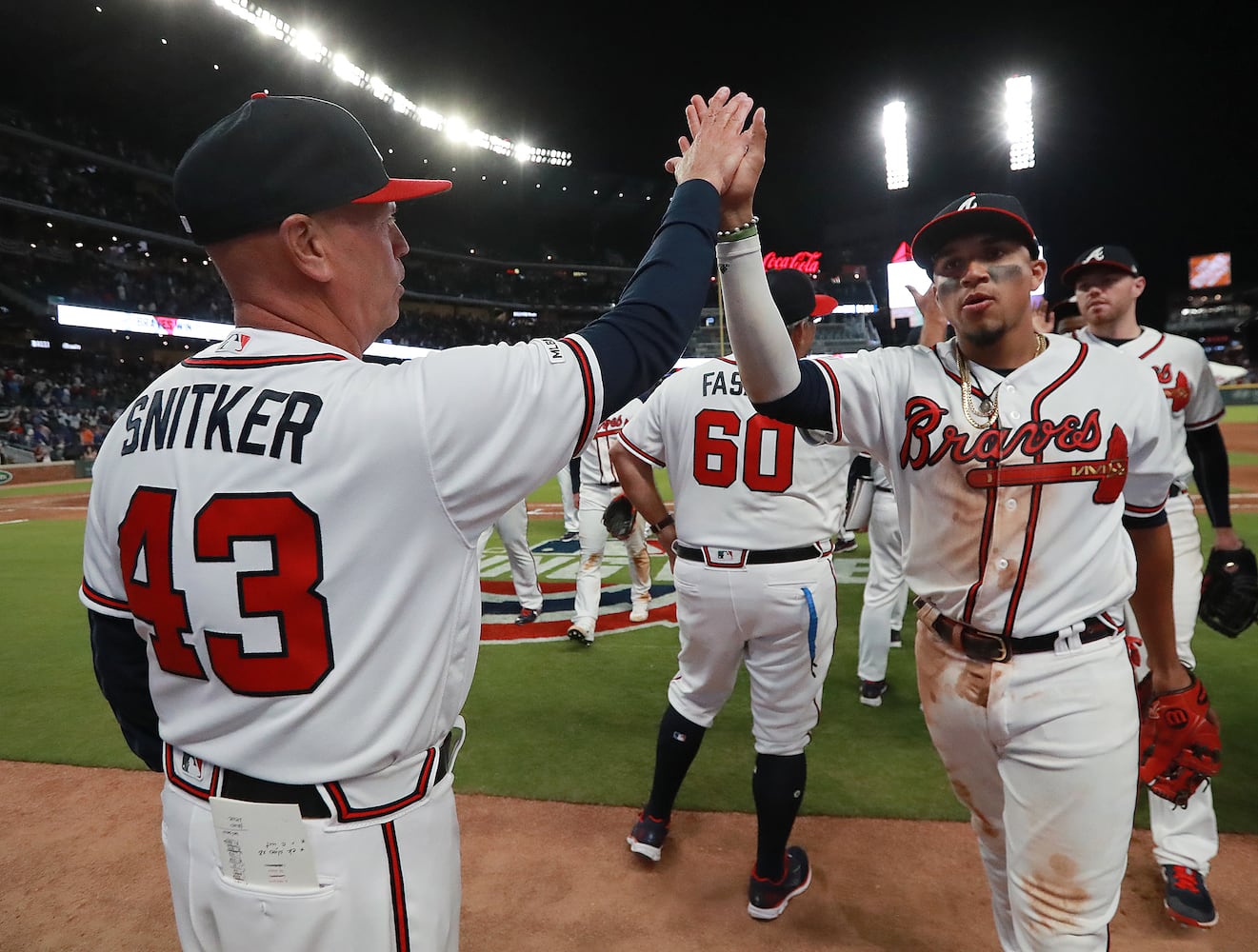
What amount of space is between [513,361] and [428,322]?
1714 inches

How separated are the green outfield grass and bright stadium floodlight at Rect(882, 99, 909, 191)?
115 feet

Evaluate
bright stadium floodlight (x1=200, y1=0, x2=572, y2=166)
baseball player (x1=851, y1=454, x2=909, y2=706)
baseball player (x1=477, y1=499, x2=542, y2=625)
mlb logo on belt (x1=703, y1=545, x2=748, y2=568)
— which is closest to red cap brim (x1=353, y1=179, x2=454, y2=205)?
mlb logo on belt (x1=703, y1=545, x2=748, y2=568)

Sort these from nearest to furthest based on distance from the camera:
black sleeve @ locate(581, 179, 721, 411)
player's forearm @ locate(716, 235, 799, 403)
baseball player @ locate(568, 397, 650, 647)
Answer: black sleeve @ locate(581, 179, 721, 411) < player's forearm @ locate(716, 235, 799, 403) < baseball player @ locate(568, 397, 650, 647)

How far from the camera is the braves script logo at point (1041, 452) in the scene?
6.27ft

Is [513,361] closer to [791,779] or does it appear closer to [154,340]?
[791,779]

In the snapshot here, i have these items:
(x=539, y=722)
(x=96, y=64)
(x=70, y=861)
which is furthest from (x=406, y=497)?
(x=96, y=64)

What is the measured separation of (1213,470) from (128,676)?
4.10 m

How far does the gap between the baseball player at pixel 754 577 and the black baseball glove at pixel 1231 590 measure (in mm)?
1598

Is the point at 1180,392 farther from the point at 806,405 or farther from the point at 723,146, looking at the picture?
the point at 723,146

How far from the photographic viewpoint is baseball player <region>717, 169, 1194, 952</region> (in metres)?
1.80

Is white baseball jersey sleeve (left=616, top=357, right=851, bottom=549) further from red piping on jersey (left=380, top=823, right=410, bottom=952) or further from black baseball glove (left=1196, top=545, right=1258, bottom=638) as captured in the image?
red piping on jersey (left=380, top=823, right=410, bottom=952)

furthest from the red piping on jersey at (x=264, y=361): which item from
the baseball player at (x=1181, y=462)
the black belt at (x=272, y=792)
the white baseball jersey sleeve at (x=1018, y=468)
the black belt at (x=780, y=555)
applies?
the baseball player at (x=1181, y=462)

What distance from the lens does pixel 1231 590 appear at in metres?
3.09

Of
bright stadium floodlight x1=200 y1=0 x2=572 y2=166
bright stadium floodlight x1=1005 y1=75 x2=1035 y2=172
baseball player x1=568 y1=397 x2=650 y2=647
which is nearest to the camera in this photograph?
baseball player x1=568 y1=397 x2=650 y2=647
